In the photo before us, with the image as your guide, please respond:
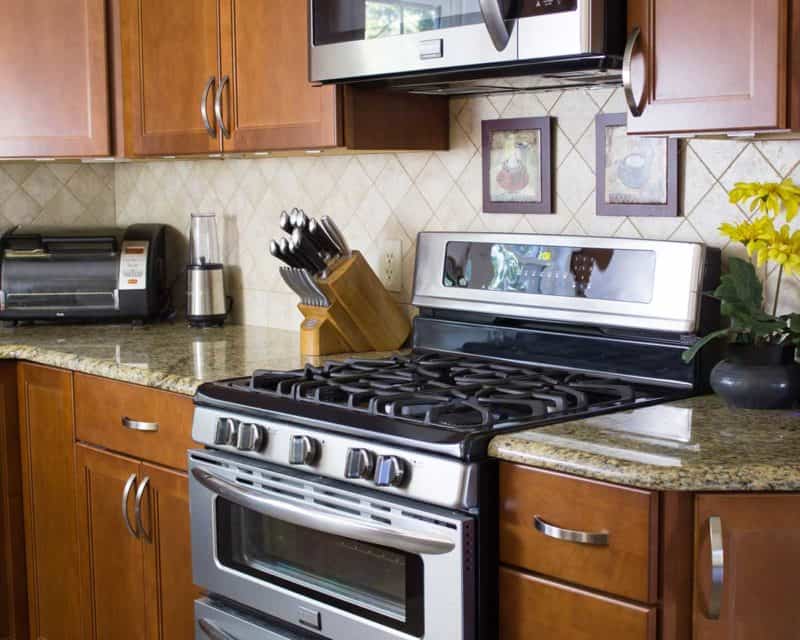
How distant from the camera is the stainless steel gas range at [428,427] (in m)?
1.90

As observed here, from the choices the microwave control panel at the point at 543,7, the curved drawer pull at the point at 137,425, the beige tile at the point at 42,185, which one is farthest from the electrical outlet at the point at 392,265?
the beige tile at the point at 42,185

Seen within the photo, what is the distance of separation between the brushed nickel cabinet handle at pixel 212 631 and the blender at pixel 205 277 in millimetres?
1118

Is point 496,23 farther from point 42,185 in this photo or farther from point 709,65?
point 42,185

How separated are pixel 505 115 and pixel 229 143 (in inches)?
28.0

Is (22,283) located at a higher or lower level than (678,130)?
lower

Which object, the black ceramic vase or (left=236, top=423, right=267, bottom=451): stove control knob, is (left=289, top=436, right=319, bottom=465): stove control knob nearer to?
(left=236, top=423, right=267, bottom=451): stove control knob

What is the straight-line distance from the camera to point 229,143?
9.62 ft

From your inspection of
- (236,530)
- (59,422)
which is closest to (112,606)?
(59,422)

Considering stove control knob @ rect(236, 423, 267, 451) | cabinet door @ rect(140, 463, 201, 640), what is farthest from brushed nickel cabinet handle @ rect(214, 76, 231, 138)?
stove control knob @ rect(236, 423, 267, 451)

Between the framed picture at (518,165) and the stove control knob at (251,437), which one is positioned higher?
the framed picture at (518,165)

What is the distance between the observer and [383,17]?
7.93ft

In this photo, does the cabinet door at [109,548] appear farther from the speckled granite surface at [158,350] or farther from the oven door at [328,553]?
the oven door at [328,553]

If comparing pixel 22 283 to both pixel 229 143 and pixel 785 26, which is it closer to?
→ pixel 229 143

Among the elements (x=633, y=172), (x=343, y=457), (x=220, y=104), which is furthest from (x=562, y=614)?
(x=220, y=104)
